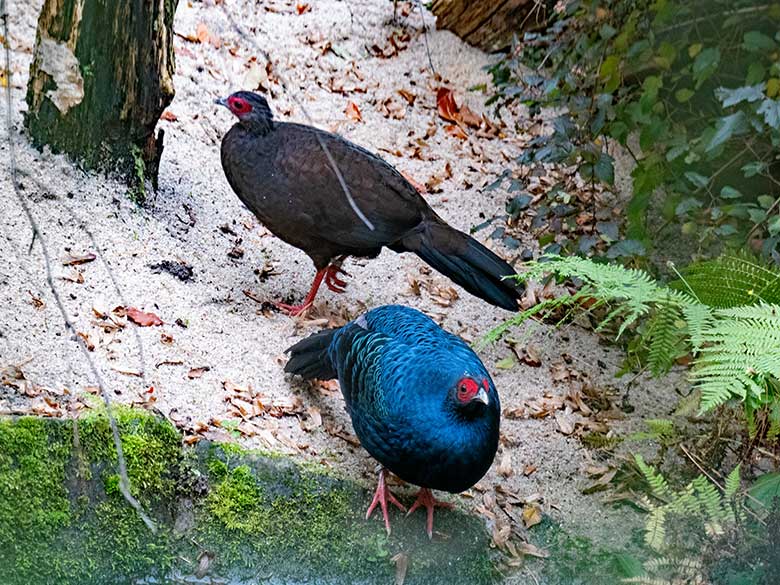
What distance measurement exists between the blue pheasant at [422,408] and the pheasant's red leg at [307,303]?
3.65ft

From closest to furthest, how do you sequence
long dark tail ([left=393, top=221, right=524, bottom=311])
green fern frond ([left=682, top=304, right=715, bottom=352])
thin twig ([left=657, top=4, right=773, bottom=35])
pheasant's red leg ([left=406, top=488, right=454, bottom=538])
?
green fern frond ([left=682, top=304, right=715, bottom=352]) → pheasant's red leg ([left=406, top=488, right=454, bottom=538]) → thin twig ([left=657, top=4, right=773, bottom=35]) → long dark tail ([left=393, top=221, right=524, bottom=311])

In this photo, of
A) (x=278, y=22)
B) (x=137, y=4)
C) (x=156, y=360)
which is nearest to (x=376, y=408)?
(x=156, y=360)

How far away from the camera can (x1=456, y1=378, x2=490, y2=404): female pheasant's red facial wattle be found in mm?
3297

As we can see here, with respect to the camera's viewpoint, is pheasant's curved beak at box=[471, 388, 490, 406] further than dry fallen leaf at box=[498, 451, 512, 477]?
No

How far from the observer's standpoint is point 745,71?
483 centimetres

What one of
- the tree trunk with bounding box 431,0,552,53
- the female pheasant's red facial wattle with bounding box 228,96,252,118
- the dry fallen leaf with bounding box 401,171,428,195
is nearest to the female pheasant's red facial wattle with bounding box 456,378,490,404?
the female pheasant's red facial wattle with bounding box 228,96,252,118

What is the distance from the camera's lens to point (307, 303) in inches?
194

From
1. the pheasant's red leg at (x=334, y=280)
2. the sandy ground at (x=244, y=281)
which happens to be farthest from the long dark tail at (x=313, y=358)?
the pheasant's red leg at (x=334, y=280)

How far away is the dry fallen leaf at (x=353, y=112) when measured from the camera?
6367mm

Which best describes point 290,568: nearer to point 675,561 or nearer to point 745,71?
point 675,561

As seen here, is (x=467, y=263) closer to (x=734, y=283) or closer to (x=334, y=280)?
(x=334, y=280)

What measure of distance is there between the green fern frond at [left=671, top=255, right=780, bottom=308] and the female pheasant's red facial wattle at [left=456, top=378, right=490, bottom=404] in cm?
93

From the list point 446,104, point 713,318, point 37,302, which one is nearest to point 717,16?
point 713,318

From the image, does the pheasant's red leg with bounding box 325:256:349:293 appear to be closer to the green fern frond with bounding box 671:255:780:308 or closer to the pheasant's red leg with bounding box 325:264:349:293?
the pheasant's red leg with bounding box 325:264:349:293
